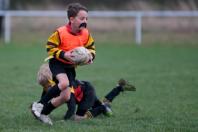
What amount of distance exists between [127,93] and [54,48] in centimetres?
369

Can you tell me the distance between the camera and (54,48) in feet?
26.2

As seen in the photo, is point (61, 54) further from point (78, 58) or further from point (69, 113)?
point (69, 113)

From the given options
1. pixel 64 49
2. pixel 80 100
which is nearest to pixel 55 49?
pixel 64 49

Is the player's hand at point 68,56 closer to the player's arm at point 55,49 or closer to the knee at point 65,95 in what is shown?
the player's arm at point 55,49

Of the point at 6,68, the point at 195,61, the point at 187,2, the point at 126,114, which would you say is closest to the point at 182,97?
the point at 126,114

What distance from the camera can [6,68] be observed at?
1589 centimetres

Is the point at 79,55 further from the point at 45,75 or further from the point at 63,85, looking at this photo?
the point at 45,75

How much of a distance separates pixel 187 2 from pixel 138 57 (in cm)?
1310

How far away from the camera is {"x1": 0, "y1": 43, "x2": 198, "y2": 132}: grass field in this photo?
7.77 metres

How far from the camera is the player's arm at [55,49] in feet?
26.0

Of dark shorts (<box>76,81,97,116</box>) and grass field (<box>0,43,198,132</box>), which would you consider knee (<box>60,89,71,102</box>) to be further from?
dark shorts (<box>76,81,97,116</box>)

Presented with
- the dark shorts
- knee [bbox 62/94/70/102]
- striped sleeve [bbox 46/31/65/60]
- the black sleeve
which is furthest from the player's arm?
the dark shorts

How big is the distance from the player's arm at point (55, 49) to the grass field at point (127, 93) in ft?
2.44

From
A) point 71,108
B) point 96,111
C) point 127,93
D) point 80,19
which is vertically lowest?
point 127,93
